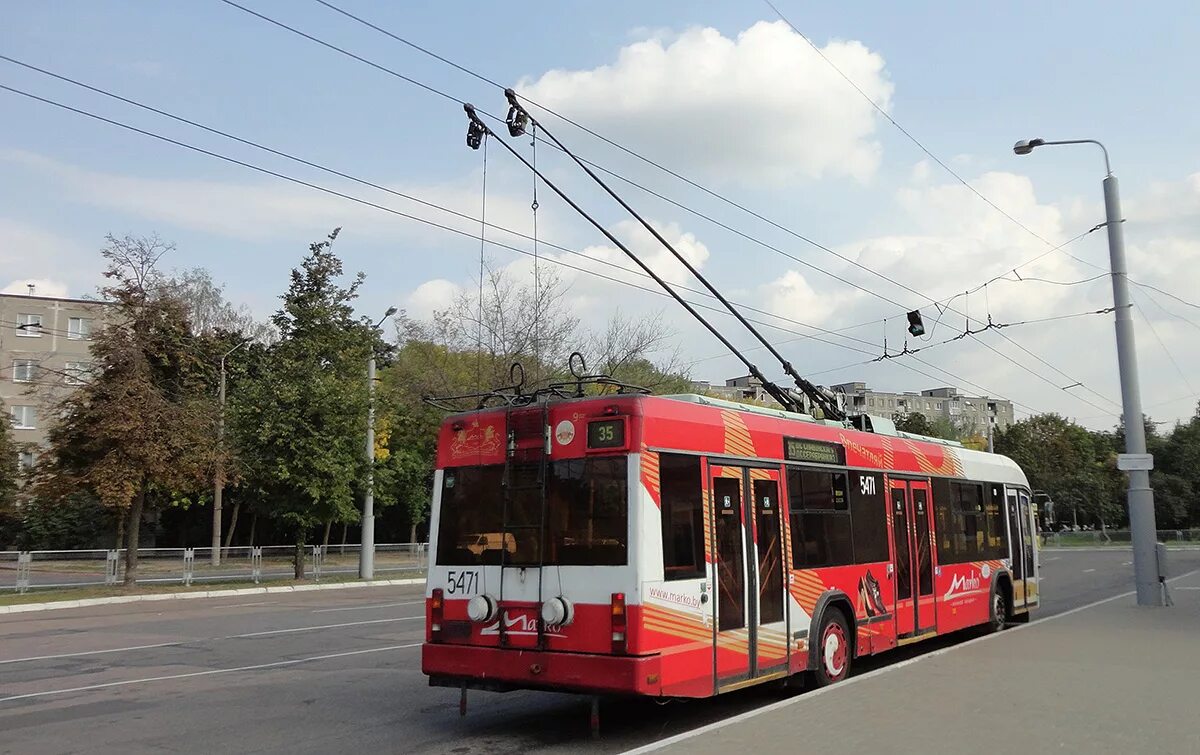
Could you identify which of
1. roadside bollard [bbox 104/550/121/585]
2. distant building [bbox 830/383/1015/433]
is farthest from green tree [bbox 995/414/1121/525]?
roadside bollard [bbox 104/550/121/585]

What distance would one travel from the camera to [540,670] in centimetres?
757

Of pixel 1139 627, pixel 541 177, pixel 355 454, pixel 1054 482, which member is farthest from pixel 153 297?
pixel 1054 482

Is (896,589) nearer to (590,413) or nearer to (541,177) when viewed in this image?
(590,413)

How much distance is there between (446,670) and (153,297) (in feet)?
77.8

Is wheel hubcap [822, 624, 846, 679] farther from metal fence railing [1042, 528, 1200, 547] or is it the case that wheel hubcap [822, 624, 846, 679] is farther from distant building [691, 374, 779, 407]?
metal fence railing [1042, 528, 1200, 547]

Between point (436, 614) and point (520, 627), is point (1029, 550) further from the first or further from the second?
point (436, 614)

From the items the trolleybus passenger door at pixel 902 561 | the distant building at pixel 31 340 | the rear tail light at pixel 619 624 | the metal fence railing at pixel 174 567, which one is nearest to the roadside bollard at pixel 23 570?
the metal fence railing at pixel 174 567

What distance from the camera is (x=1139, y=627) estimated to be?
46.2 ft

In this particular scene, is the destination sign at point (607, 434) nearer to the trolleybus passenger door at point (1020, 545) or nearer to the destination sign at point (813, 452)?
the destination sign at point (813, 452)

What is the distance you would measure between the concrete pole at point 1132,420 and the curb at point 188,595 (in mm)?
21508

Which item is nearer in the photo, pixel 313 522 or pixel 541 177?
pixel 541 177

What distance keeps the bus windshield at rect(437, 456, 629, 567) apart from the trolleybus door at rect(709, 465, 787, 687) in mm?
1120

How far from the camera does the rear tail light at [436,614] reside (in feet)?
27.3

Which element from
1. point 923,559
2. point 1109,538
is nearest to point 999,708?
point 923,559
